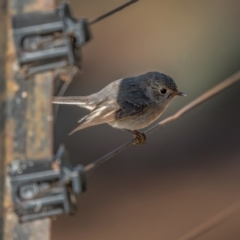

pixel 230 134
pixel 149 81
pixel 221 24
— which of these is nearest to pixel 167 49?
pixel 221 24

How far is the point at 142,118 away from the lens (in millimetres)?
5871

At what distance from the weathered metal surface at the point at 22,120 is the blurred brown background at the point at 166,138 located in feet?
24.4

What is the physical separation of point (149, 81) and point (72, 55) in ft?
11.0

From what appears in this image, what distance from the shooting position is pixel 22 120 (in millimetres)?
2873

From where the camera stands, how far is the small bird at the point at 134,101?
582 cm

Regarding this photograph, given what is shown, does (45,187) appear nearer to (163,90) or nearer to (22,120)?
(22,120)

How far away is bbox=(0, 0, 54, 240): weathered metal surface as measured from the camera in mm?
2863

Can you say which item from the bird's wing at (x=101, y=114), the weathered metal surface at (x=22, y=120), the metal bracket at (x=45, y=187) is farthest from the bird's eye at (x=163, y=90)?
the metal bracket at (x=45, y=187)

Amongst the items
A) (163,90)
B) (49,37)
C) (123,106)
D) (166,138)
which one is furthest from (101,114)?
(166,138)

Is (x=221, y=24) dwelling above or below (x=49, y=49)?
below

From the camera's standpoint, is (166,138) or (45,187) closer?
(45,187)

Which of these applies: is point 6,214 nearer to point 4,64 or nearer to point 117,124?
point 4,64

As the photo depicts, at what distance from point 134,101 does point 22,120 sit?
308 cm

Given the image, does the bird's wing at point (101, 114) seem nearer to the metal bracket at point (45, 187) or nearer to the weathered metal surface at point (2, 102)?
the weathered metal surface at point (2, 102)
